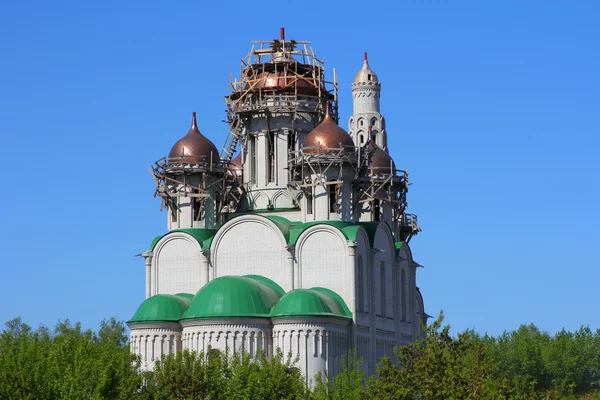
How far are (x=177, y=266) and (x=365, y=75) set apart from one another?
2022 cm

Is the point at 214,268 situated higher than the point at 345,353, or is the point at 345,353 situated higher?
the point at 214,268

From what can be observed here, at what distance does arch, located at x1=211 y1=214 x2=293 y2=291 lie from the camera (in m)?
58.4

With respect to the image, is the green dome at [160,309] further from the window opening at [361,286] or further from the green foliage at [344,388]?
the green foliage at [344,388]

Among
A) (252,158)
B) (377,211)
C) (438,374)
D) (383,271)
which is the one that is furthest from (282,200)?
(438,374)

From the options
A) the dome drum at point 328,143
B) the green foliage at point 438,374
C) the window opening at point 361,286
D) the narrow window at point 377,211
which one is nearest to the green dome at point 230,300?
the window opening at point 361,286

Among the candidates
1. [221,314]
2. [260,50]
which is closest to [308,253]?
[221,314]

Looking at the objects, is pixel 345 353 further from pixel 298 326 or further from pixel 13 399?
pixel 13 399

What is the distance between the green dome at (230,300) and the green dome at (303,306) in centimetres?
73

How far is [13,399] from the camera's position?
41.1 m

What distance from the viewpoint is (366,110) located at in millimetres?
74062

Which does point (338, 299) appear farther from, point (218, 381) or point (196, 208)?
point (218, 381)

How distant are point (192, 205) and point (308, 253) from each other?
6593mm

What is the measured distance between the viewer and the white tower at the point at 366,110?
73500 mm

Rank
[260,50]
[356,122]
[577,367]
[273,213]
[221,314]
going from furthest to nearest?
[577,367] → [356,122] → [260,50] → [273,213] → [221,314]
